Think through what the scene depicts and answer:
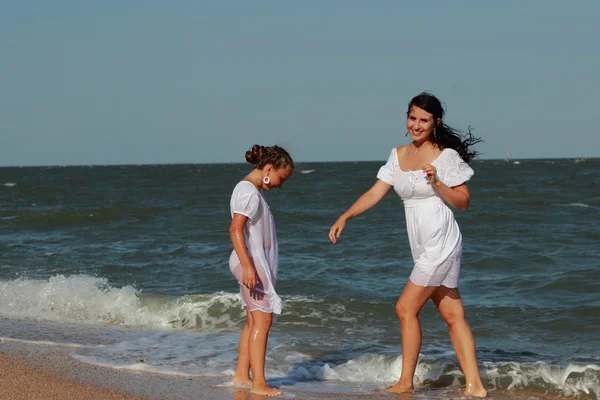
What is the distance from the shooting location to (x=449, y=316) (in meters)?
5.00

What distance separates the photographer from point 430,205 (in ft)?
15.6

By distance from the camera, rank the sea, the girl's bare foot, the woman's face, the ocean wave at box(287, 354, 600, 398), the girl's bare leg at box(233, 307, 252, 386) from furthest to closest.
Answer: the sea, the ocean wave at box(287, 354, 600, 398), the girl's bare foot, the girl's bare leg at box(233, 307, 252, 386), the woman's face

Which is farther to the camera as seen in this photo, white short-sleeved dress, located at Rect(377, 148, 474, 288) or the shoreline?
the shoreline

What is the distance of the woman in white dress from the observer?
4.72 metres

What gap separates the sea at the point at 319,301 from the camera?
242 inches

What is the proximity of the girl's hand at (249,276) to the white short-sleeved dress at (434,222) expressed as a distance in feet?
3.10

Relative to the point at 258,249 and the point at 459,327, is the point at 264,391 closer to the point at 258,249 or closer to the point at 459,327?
the point at 258,249

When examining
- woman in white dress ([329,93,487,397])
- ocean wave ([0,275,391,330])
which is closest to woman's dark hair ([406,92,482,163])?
woman in white dress ([329,93,487,397])

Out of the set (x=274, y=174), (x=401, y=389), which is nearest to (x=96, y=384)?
(x=274, y=174)

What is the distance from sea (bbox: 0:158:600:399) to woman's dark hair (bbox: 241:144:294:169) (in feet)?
4.98

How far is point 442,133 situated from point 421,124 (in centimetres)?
15

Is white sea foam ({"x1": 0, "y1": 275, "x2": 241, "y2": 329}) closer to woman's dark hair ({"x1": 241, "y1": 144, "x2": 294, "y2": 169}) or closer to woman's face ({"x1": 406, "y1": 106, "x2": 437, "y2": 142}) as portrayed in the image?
woman's dark hair ({"x1": 241, "y1": 144, "x2": 294, "y2": 169})

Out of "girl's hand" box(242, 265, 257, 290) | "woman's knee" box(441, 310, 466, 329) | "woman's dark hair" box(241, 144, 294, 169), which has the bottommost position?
"woman's knee" box(441, 310, 466, 329)

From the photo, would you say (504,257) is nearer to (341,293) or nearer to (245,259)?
(341,293)
